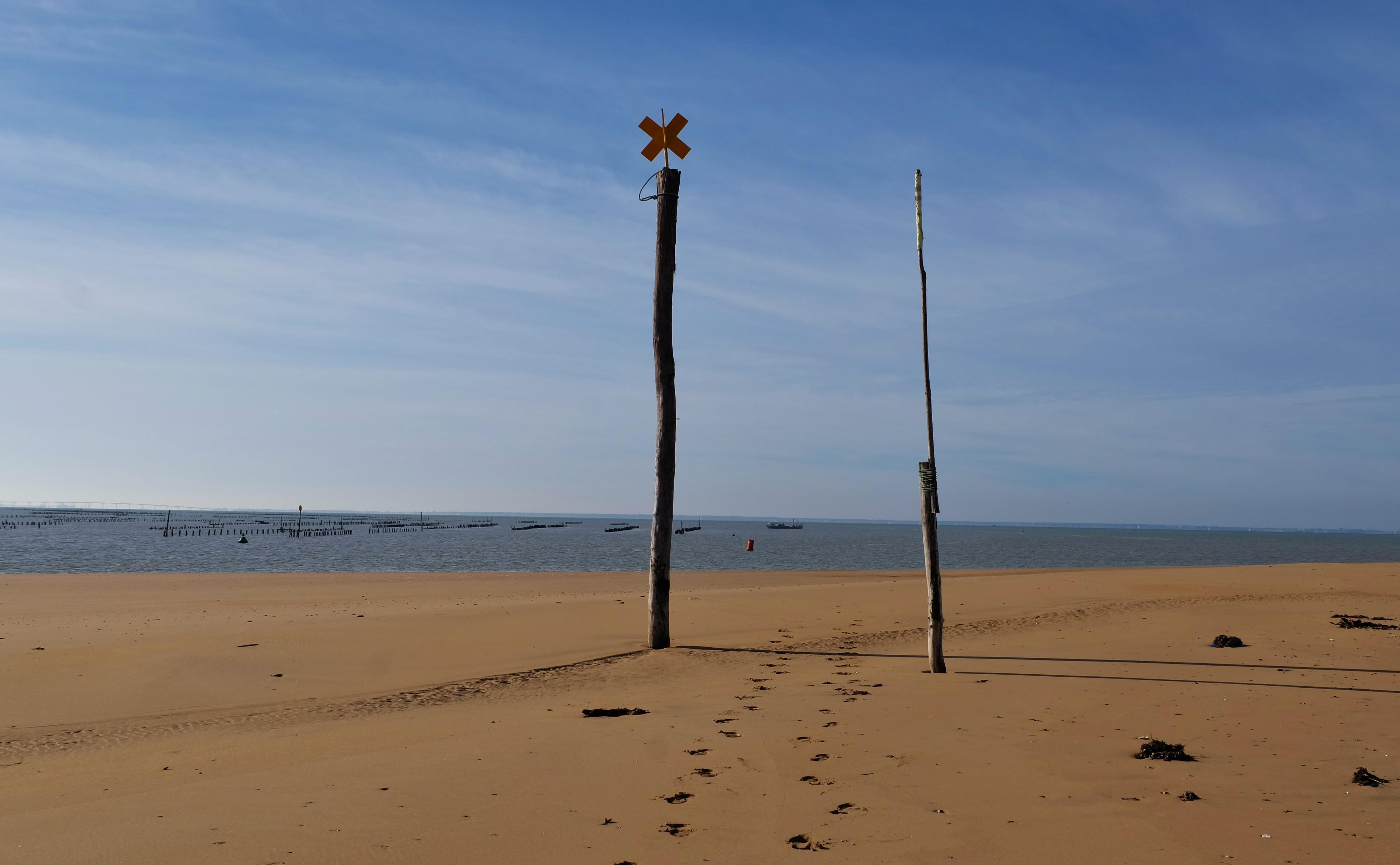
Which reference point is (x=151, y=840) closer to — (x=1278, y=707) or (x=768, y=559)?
(x=1278, y=707)

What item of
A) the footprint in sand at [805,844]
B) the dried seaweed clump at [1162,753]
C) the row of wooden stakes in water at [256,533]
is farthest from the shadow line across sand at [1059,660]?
the row of wooden stakes in water at [256,533]

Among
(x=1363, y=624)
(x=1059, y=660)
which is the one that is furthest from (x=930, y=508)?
(x=1363, y=624)

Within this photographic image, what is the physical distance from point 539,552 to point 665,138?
56276 mm

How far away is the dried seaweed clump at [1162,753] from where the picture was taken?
21.5 ft

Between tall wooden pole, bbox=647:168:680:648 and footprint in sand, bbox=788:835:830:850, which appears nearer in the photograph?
footprint in sand, bbox=788:835:830:850

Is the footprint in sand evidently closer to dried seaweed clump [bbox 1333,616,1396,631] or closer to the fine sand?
the fine sand

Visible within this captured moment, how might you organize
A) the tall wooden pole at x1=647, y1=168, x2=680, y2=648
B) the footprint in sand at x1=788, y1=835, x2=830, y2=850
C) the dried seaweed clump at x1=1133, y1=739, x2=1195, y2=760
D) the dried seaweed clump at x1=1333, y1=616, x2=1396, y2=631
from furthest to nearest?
the dried seaweed clump at x1=1333, y1=616, x2=1396, y2=631 < the tall wooden pole at x1=647, y1=168, x2=680, y2=648 < the dried seaweed clump at x1=1133, y1=739, x2=1195, y2=760 < the footprint in sand at x1=788, y1=835, x2=830, y2=850

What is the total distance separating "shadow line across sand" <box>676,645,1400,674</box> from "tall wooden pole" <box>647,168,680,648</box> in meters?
1.58

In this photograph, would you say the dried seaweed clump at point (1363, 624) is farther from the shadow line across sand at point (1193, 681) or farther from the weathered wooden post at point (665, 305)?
the weathered wooden post at point (665, 305)

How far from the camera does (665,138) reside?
1273cm

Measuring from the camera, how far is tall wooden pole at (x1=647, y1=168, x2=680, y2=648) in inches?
501

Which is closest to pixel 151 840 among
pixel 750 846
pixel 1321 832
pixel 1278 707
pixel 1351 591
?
pixel 750 846

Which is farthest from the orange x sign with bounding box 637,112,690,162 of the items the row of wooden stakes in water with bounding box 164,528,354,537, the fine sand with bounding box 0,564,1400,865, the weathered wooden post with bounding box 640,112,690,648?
the row of wooden stakes in water with bounding box 164,528,354,537

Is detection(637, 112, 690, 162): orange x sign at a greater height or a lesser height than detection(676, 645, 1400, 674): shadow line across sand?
greater
